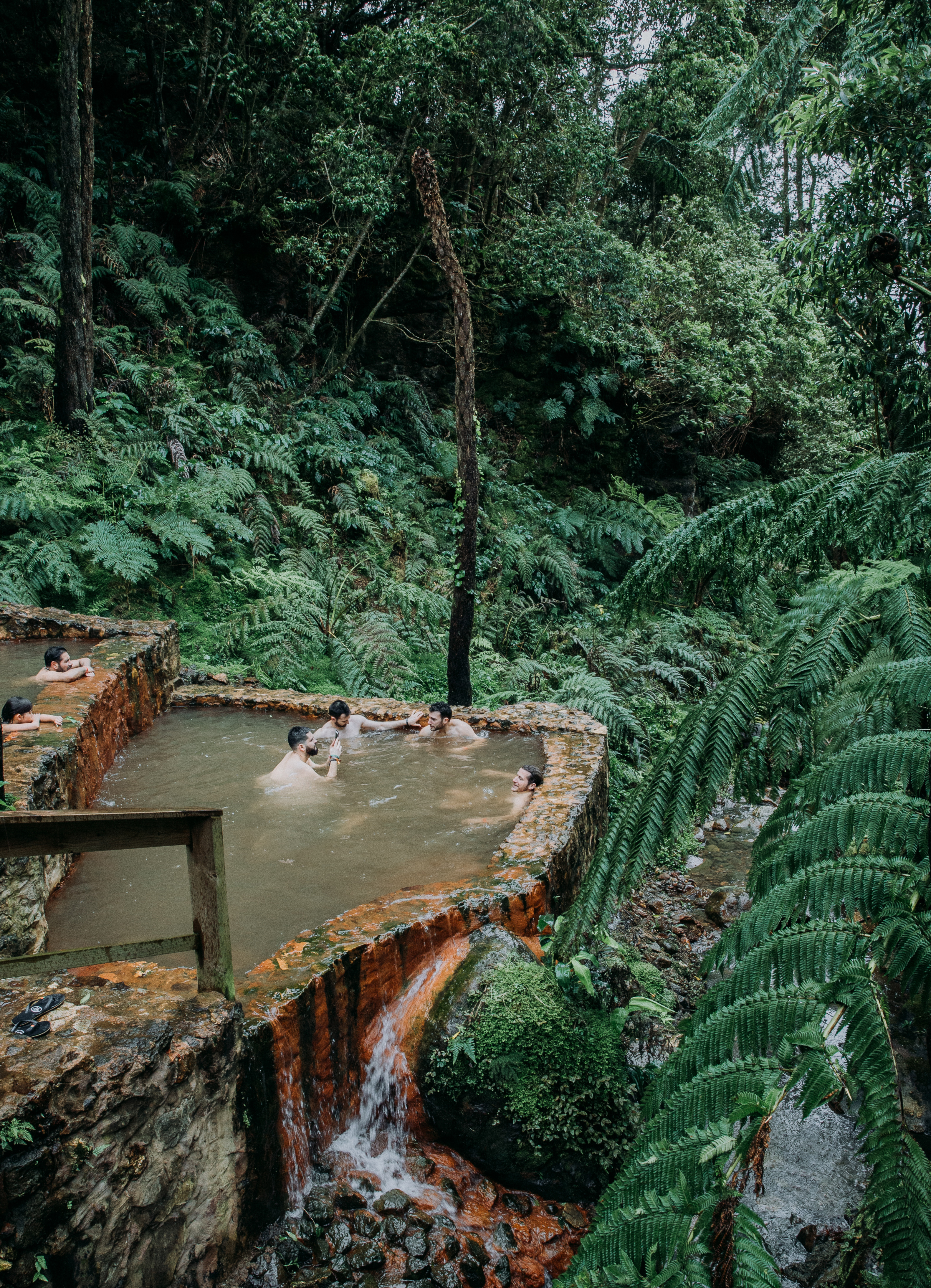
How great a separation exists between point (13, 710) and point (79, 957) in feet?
12.0

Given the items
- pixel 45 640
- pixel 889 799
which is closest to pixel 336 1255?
pixel 889 799

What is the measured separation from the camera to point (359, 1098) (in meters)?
4.05

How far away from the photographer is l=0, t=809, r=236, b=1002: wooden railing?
2238 mm

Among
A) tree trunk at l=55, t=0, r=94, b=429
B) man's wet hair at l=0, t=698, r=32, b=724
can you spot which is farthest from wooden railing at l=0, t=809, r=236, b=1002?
tree trunk at l=55, t=0, r=94, b=429

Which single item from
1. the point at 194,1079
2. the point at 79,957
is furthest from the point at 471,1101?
the point at 79,957

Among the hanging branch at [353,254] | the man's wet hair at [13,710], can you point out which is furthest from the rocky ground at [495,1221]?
the hanging branch at [353,254]

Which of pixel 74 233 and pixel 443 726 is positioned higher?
pixel 74 233

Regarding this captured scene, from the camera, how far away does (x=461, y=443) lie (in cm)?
800

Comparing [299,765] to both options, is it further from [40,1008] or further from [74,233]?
[74,233]

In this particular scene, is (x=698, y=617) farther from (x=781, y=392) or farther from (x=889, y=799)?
(x=889, y=799)

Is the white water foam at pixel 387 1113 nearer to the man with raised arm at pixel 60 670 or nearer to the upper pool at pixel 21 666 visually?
the upper pool at pixel 21 666

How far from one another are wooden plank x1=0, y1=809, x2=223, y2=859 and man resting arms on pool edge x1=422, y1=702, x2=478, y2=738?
15.3ft

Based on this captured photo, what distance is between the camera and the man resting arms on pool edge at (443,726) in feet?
24.2

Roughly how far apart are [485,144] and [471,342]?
8665mm
